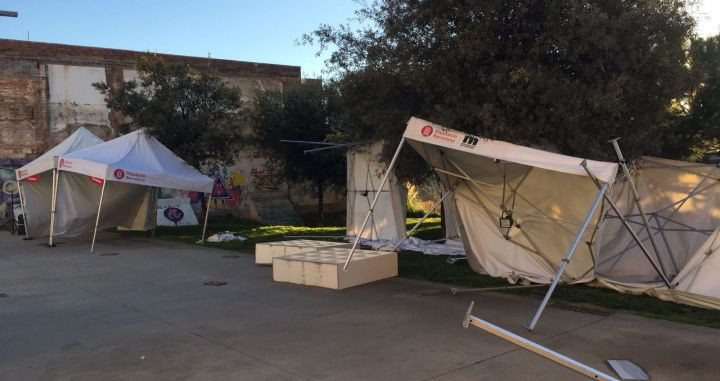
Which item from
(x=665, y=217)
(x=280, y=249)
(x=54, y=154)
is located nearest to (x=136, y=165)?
(x=54, y=154)

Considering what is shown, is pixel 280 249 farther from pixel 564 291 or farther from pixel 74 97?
pixel 74 97

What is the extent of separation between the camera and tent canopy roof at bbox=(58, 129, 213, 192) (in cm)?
1521

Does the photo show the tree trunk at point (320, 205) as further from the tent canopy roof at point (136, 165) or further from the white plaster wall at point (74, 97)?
the white plaster wall at point (74, 97)

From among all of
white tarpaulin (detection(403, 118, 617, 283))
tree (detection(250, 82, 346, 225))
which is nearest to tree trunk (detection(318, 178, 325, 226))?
tree (detection(250, 82, 346, 225))

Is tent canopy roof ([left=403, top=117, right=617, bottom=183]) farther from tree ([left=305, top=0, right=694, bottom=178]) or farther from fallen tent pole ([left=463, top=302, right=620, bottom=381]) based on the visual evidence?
fallen tent pole ([left=463, top=302, right=620, bottom=381])

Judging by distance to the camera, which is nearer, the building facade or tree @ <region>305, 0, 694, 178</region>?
tree @ <region>305, 0, 694, 178</region>

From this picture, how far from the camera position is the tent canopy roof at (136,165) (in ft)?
49.9

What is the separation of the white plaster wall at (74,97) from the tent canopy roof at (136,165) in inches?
368

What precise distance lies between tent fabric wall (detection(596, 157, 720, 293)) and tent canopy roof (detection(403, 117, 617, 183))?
306 cm

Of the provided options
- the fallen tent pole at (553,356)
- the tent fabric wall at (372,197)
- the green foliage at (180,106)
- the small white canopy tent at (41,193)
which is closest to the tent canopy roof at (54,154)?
the small white canopy tent at (41,193)

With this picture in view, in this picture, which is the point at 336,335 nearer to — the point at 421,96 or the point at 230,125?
the point at 421,96

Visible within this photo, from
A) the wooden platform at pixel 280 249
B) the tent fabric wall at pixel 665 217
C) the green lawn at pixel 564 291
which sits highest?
the tent fabric wall at pixel 665 217

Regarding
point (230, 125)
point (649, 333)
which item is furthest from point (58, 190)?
point (649, 333)

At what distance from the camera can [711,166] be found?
10062 millimetres
